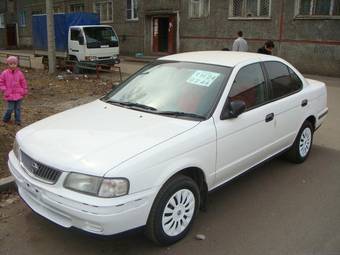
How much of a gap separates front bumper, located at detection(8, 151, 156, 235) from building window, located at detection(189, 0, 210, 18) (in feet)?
60.3

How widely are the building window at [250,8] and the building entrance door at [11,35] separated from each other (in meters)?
25.4

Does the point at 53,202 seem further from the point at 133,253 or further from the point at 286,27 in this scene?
the point at 286,27

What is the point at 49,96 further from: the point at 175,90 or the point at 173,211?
the point at 173,211

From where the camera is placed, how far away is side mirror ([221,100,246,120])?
4.09m

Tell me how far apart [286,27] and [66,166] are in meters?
15.8

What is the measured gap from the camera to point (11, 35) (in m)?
38.2

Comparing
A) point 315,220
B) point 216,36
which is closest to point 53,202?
point 315,220

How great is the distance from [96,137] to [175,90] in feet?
3.73

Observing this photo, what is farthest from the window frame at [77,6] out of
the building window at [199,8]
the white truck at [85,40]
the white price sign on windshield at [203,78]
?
the white price sign on windshield at [203,78]

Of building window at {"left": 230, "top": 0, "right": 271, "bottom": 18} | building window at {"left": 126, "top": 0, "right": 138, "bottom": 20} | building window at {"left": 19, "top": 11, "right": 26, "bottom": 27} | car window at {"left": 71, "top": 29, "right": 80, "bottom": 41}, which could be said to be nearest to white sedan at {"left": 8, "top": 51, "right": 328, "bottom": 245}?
car window at {"left": 71, "top": 29, "right": 80, "bottom": 41}

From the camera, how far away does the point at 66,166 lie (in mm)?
3279

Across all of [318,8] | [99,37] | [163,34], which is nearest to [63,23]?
[99,37]

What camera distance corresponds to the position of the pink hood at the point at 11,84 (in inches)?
288

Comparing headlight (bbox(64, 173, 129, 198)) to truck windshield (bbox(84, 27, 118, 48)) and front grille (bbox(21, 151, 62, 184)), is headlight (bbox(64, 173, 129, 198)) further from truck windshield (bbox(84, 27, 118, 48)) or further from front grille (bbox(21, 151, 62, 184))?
truck windshield (bbox(84, 27, 118, 48))
